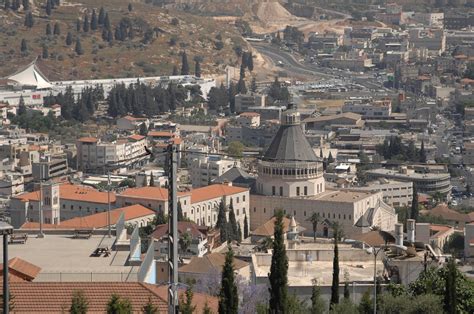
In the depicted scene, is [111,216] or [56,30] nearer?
[111,216]

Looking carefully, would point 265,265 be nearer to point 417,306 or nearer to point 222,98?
point 417,306

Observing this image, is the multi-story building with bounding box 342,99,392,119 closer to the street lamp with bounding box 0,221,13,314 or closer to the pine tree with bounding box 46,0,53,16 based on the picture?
the pine tree with bounding box 46,0,53,16

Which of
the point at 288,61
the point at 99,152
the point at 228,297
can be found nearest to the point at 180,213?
the point at 99,152

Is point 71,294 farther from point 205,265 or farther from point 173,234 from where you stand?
point 205,265

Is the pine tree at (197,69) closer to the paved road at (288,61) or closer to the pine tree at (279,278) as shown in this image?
the paved road at (288,61)

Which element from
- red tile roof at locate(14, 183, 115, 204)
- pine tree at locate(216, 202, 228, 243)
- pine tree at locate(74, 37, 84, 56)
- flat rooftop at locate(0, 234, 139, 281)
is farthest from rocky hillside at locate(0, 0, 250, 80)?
flat rooftop at locate(0, 234, 139, 281)

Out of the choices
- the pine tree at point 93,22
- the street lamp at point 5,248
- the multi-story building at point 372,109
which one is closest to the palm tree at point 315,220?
the street lamp at point 5,248
